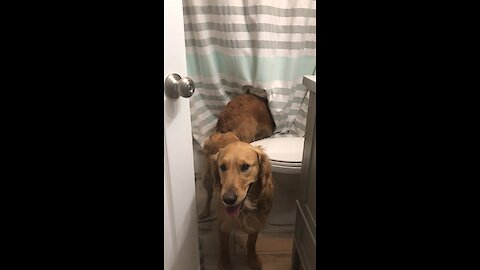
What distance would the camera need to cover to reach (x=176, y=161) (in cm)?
74

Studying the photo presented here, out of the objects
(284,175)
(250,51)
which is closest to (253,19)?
(250,51)

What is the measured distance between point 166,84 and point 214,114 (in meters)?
0.88

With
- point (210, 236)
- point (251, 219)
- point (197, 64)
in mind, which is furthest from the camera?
point (197, 64)

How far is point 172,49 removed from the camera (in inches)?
26.5

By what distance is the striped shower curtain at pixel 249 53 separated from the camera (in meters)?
1.47

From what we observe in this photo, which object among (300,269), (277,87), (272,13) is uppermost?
(272,13)

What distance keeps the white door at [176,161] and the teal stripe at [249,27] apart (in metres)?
0.78

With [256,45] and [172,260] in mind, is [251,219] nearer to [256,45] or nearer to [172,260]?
[172,260]

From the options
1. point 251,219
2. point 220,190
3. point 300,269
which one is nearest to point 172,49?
point 220,190

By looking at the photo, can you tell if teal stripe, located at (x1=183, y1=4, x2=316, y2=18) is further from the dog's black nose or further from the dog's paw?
the dog's paw

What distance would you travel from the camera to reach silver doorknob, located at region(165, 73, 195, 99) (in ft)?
2.17

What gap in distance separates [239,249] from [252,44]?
3.15 feet

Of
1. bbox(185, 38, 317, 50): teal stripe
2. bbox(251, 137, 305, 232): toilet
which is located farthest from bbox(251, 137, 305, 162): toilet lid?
bbox(185, 38, 317, 50): teal stripe

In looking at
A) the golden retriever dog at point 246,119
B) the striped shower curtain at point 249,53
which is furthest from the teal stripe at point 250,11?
the golden retriever dog at point 246,119
